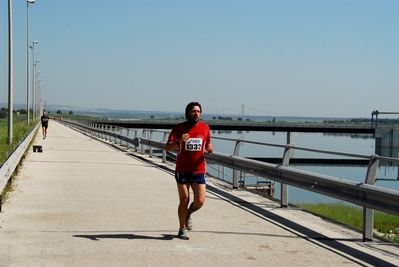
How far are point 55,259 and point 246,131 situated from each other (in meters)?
106

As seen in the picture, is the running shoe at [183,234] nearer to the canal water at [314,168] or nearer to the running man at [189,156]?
the running man at [189,156]

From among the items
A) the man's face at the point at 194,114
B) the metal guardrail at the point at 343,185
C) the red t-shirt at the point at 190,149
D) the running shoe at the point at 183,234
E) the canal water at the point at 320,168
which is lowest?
the canal water at the point at 320,168

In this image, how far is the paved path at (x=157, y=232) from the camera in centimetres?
769

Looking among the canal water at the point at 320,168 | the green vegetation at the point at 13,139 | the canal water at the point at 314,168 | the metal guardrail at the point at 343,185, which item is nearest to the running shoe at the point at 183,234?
the metal guardrail at the point at 343,185

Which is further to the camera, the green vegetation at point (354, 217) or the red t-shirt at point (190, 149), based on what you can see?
the green vegetation at point (354, 217)

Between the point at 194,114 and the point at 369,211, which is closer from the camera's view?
the point at 194,114

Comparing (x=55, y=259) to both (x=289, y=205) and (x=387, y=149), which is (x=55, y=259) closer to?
(x=289, y=205)

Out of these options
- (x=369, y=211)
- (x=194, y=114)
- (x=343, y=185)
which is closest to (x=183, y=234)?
(x=194, y=114)

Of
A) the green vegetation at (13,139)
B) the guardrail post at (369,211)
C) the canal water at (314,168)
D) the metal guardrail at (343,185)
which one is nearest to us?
the metal guardrail at (343,185)

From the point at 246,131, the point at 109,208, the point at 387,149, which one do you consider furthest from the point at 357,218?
the point at 246,131

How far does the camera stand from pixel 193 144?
877 centimetres

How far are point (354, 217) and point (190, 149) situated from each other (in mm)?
8415

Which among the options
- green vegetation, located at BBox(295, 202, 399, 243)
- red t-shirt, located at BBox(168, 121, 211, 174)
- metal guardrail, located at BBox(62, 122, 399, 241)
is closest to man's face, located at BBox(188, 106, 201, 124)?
red t-shirt, located at BBox(168, 121, 211, 174)

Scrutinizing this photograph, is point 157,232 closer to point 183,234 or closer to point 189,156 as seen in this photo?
point 183,234
